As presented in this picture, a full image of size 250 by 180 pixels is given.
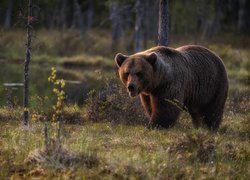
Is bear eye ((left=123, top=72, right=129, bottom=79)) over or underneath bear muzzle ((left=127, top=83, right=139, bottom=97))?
over

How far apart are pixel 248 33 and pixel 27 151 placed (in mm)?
37215

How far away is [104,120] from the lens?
446 inches

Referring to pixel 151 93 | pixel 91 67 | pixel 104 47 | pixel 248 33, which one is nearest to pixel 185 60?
pixel 151 93

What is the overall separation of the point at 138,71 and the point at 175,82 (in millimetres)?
947

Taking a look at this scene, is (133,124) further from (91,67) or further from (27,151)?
(91,67)

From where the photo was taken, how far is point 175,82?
1009cm

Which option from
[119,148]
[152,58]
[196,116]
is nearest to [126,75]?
[152,58]

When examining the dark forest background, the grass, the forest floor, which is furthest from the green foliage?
the dark forest background

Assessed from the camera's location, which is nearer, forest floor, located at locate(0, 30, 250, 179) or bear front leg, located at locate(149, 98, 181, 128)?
forest floor, located at locate(0, 30, 250, 179)

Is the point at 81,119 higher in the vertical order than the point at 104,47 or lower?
higher

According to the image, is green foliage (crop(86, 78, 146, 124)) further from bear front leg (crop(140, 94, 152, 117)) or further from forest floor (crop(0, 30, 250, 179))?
bear front leg (crop(140, 94, 152, 117))

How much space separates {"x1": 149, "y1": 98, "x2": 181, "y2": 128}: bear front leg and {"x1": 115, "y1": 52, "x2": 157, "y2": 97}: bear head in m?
0.39

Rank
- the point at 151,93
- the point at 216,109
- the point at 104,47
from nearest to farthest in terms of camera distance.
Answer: the point at 151,93 → the point at 216,109 → the point at 104,47

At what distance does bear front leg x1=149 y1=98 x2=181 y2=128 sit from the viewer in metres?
9.92
